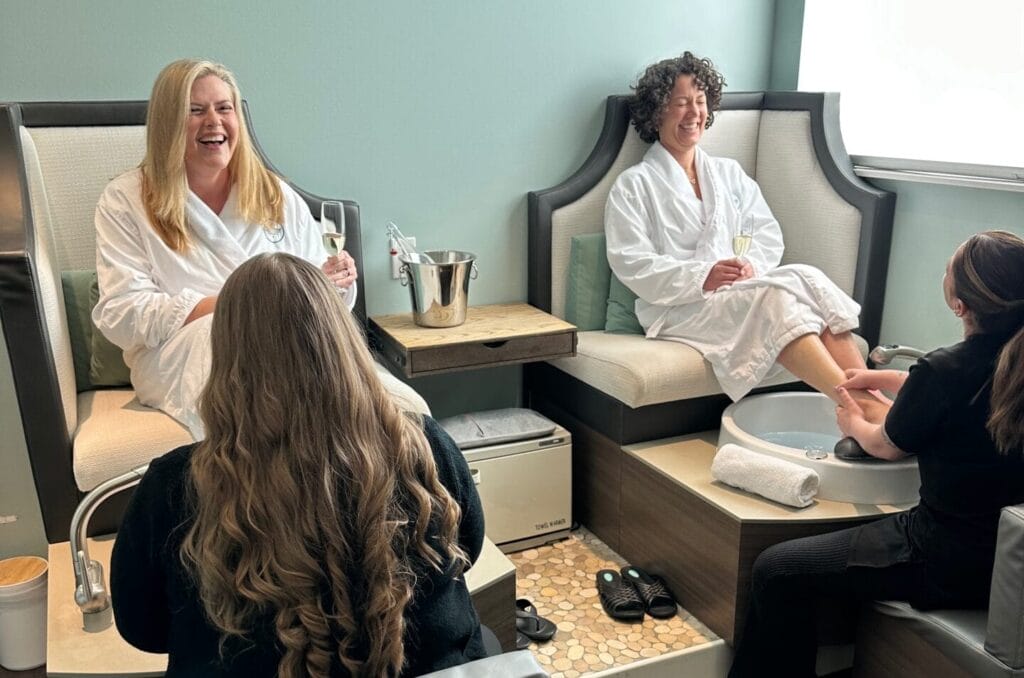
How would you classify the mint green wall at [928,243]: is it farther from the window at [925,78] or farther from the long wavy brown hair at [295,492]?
the long wavy brown hair at [295,492]

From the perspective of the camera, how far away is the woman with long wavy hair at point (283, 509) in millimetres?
1052

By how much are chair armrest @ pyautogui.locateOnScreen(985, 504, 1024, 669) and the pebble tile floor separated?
700 mm

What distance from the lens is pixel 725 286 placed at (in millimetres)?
2592

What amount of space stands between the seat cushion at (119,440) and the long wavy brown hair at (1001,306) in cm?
168

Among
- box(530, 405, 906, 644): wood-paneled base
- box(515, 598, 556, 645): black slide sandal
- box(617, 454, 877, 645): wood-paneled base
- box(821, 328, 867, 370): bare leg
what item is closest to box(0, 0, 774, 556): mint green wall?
box(530, 405, 906, 644): wood-paneled base

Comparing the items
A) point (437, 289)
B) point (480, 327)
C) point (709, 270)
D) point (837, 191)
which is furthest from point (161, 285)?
point (837, 191)

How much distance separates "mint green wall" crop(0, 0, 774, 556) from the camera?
238 cm

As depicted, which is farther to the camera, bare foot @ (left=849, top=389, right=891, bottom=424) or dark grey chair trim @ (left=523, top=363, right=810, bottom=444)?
dark grey chair trim @ (left=523, top=363, right=810, bottom=444)

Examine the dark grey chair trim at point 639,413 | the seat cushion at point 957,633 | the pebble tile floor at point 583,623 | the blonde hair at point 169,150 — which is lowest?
the pebble tile floor at point 583,623

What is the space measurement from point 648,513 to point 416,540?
1.38 meters

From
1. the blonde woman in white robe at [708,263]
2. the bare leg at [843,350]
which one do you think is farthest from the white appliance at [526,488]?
the bare leg at [843,350]

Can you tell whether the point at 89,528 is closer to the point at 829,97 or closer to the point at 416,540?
the point at 416,540

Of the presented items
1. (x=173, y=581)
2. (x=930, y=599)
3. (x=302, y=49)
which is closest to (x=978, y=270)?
(x=930, y=599)

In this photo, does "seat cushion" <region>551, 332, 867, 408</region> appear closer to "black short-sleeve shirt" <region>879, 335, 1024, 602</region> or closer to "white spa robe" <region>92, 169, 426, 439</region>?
"white spa robe" <region>92, 169, 426, 439</region>
